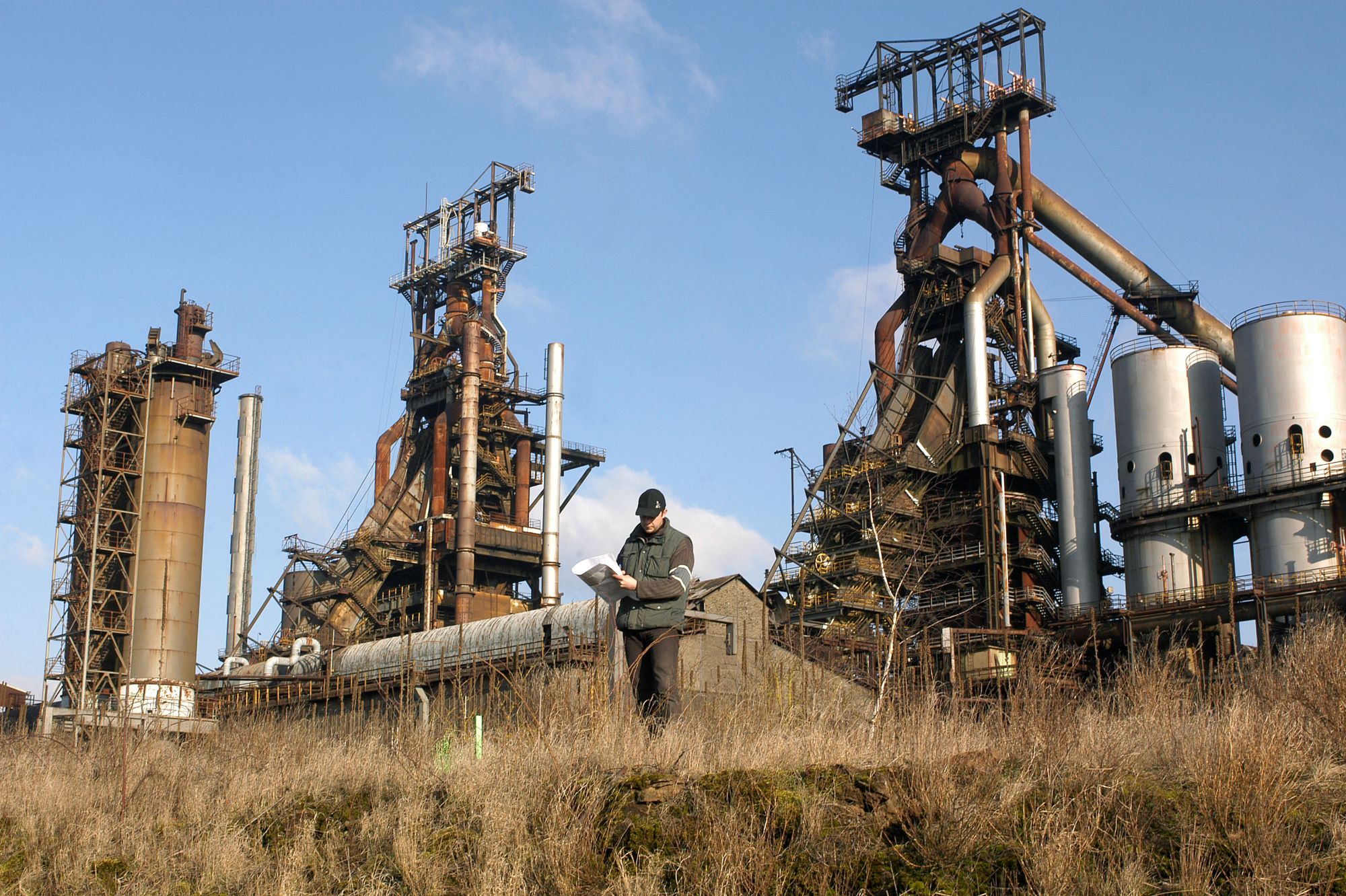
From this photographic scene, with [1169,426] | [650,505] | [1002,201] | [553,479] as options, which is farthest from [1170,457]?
[650,505]

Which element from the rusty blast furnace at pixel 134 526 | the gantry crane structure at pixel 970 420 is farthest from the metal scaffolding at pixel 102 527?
the gantry crane structure at pixel 970 420

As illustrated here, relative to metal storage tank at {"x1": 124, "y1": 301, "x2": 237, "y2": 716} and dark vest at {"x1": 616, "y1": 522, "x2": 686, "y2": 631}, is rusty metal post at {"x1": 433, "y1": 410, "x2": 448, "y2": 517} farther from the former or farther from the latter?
dark vest at {"x1": 616, "y1": 522, "x2": 686, "y2": 631}

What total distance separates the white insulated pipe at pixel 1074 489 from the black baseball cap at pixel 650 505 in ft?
116

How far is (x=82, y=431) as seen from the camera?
5206 cm

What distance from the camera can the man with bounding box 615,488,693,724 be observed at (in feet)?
33.6

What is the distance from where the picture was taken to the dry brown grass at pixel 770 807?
687 cm

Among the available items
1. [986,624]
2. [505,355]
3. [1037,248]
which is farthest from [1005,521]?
[505,355]

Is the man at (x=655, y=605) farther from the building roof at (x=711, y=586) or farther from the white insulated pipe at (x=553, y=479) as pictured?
the white insulated pipe at (x=553, y=479)

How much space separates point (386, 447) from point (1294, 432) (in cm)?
3863

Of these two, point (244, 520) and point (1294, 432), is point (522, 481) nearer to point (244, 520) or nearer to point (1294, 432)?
point (244, 520)

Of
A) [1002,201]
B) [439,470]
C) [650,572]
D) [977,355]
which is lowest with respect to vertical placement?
[650,572]

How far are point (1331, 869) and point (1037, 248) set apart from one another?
4622cm

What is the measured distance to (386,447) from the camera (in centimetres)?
6425

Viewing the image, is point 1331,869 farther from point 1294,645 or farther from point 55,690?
point 55,690
